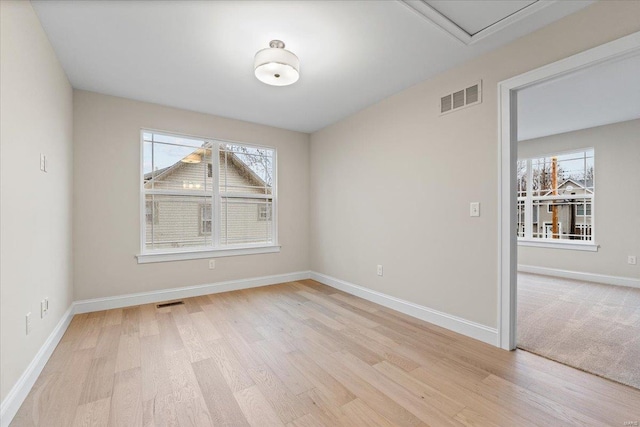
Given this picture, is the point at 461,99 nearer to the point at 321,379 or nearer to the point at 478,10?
the point at 478,10

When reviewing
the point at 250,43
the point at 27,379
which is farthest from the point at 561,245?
the point at 27,379

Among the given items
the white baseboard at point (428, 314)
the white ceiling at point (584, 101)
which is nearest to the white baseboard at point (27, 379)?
the white baseboard at point (428, 314)

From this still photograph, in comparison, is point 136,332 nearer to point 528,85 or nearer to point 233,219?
point 233,219

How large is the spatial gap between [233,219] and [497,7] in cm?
368

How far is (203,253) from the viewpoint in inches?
150

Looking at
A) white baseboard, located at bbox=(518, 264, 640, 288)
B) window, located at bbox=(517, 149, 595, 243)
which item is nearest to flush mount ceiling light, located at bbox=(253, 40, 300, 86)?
window, located at bbox=(517, 149, 595, 243)

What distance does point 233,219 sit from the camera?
4141mm

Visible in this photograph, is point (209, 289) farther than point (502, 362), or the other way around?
point (209, 289)

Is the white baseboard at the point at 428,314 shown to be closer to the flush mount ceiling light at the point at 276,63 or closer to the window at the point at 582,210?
the flush mount ceiling light at the point at 276,63

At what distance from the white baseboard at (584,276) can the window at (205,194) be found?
4.94 meters

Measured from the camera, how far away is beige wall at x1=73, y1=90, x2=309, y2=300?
3.10 m

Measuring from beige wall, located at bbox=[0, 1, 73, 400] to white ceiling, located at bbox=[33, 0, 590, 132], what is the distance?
321 mm

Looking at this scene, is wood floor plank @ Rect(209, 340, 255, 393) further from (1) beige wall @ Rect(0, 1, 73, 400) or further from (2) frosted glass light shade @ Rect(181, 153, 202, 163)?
(2) frosted glass light shade @ Rect(181, 153, 202, 163)

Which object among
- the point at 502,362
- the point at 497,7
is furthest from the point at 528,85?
the point at 502,362
